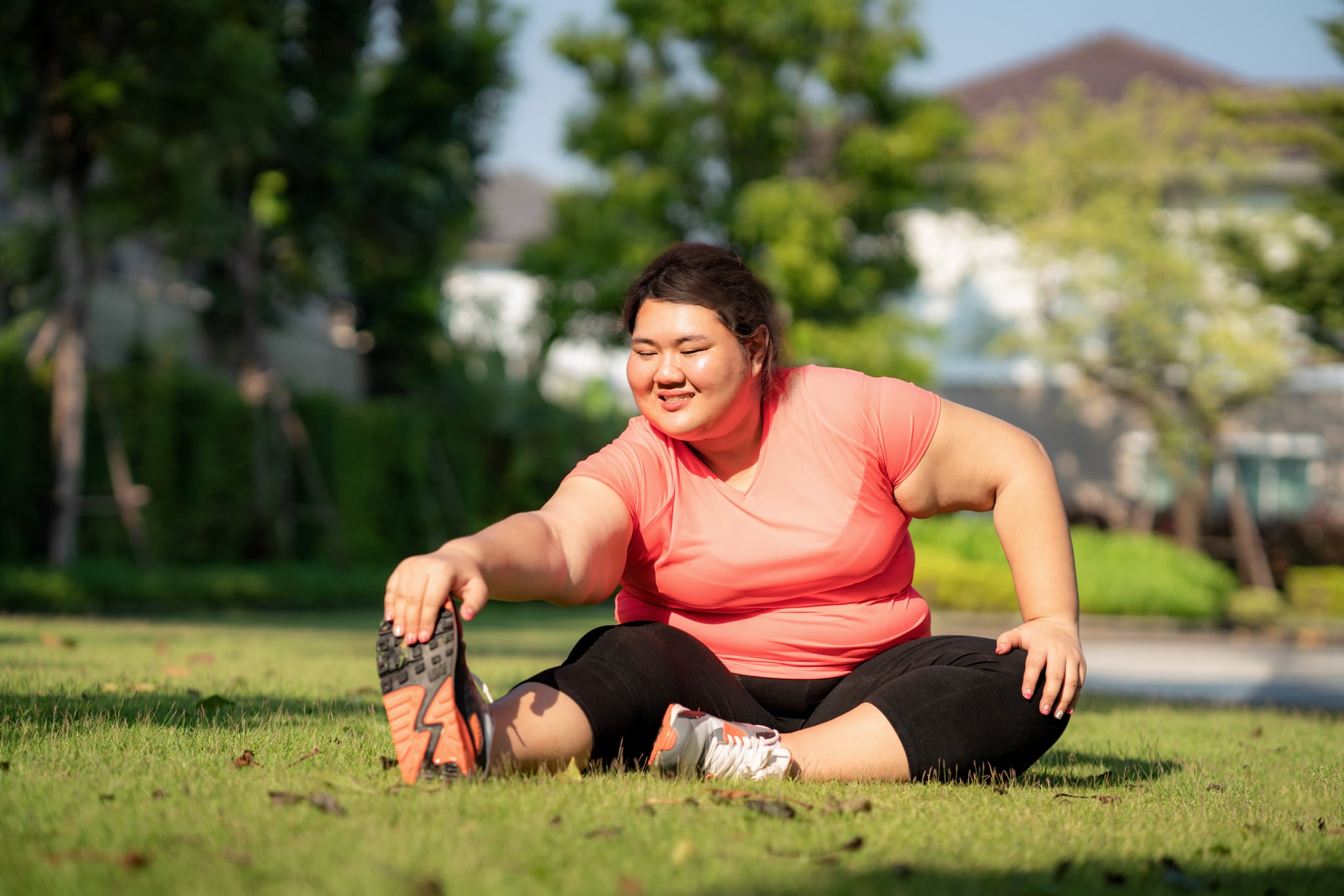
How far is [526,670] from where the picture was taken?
637 cm

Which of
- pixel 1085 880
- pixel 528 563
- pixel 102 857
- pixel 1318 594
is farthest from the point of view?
pixel 1318 594

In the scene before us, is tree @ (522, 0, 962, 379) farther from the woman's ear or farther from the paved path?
the woman's ear

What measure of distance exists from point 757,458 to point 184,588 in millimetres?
10833

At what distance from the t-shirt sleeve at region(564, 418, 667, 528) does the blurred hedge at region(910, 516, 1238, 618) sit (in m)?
13.3

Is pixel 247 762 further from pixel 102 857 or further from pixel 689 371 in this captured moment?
pixel 689 371

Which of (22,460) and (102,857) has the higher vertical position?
(22,460)

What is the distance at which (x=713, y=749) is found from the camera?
122 inches

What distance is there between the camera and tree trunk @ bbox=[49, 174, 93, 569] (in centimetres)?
1242

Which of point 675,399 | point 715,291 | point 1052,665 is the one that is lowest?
point 1052,665

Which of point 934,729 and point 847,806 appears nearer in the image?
point 847,806

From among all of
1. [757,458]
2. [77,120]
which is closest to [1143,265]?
[77,120]

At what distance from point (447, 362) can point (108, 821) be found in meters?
21.2

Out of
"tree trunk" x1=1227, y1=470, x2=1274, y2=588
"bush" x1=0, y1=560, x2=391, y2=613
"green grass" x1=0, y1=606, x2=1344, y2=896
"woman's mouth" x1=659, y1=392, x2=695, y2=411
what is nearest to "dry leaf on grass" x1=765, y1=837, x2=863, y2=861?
"green grass" x1=0, y1=606, x2=1344, y2=896

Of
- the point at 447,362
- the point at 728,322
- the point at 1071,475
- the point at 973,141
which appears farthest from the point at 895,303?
the point at 728,322
